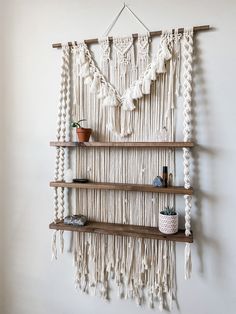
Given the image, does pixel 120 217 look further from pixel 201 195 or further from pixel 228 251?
pixel 228 251

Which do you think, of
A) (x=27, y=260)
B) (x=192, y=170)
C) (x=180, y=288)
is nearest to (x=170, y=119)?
(x=192, y=170)

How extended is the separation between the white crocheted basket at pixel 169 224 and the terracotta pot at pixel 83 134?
568mm

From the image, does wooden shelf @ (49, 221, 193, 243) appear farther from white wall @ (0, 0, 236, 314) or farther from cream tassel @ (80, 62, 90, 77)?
cream tassel @ (80, 62, 90, 77)

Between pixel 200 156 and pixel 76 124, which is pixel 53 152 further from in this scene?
pixel 200 156

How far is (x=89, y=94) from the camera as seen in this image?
1446 mm

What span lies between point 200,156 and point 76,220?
29.3 inches

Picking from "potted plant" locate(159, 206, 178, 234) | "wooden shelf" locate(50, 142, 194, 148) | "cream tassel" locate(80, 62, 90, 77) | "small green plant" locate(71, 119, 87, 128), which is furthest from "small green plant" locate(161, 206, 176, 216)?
"cream tassel" locate(80, 62, 90, 77)

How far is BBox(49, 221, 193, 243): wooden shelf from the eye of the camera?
121 cm

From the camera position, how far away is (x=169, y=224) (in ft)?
4.02

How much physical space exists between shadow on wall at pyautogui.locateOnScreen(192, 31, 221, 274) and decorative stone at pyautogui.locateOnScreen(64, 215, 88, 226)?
1.92 ft

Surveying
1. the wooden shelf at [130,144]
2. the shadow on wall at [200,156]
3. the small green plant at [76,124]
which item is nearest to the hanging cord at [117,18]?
the shadow on wall at [200,156]

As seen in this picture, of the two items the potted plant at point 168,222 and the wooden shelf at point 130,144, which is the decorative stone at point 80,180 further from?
the potted plant at point 168,222

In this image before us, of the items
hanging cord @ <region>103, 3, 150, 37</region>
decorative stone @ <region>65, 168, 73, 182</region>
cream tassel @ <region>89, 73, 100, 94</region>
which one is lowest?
decorative stone @ <region>65, 168, 73, 182</region>

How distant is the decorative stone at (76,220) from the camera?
138cm
